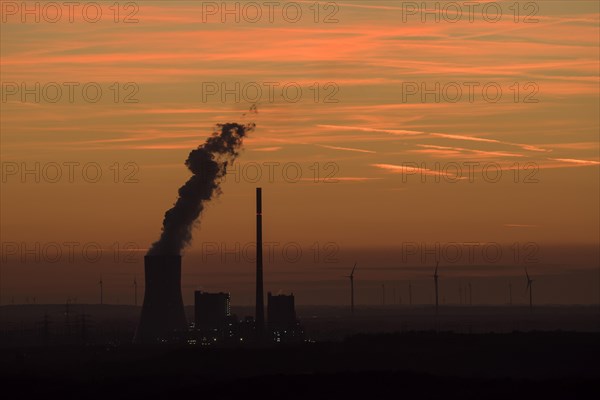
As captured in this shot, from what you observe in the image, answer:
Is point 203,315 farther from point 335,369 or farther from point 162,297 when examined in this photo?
point 335,369

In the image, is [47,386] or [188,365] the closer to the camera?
[47,386]

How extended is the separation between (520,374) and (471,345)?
17380 millimetres

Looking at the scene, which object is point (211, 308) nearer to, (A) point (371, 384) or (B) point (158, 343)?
(B) point (158, 343)

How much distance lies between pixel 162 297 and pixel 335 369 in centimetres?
2095

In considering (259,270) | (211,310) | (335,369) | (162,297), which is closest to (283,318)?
(211,310)

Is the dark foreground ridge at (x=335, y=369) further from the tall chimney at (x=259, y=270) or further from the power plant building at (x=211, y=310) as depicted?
the power plant building at (x=211, y=310)

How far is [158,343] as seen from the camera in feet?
419

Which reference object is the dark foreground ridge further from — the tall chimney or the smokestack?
the tall chimney

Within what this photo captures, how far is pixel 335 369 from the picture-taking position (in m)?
107

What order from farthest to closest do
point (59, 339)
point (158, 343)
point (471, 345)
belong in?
1. point (59, 339)
2. point (158, 343)
3. point (471, 345)

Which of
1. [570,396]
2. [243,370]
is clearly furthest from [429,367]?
[570,396]

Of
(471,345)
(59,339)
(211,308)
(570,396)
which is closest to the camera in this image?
(570,396)

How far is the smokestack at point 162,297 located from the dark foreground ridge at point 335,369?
250 centimetres

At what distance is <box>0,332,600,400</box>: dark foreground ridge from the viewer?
7481 cm
